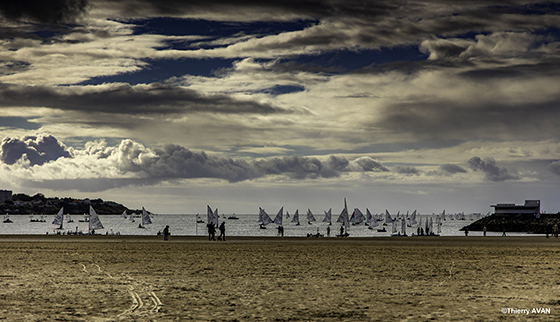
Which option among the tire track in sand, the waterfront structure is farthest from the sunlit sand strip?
the waterfront structure

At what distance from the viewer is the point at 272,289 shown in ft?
57.5

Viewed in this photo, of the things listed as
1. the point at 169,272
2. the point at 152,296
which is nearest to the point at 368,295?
the point at 152,296

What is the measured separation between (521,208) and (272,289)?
14879cm

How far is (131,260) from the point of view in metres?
27.8

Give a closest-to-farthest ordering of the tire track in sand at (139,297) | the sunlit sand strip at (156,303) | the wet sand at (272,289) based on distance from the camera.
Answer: the wet sand at (272,289) < the tire track in sand at (139,297) < the sunlit sand strip at (156,303)

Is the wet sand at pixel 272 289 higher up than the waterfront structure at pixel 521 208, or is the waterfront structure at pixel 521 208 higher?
the waterfront structure at pixel 521 208

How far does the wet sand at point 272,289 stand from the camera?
1309 cm

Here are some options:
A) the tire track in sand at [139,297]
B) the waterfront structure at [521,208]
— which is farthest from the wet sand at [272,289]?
the waterfront structure at [521,208]

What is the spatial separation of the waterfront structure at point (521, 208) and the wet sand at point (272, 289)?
12917cm

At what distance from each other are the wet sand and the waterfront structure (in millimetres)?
129172

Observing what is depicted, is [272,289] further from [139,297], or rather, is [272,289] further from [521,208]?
[521,208]

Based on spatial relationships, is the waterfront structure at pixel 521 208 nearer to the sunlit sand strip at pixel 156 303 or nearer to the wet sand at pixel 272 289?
the wet sand at pixel 272 289

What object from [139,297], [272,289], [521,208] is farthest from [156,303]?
[521,208]

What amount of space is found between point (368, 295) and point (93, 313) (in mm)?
8309
